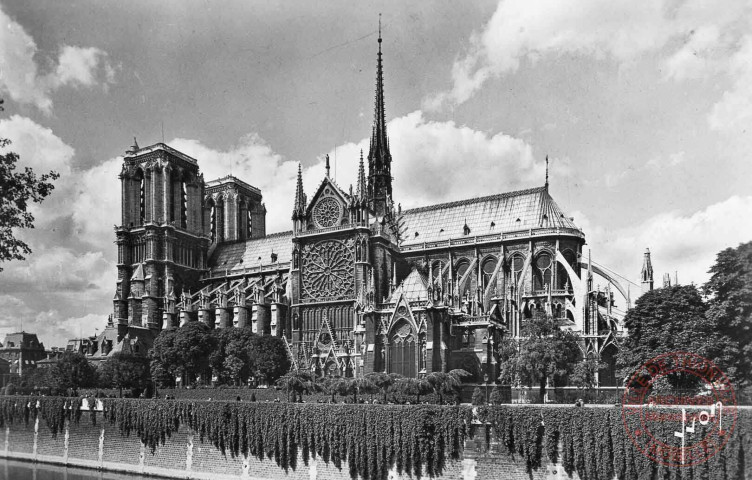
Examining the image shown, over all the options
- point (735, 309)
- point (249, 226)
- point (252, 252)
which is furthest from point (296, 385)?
point (249, 226)

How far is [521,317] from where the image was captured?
67.8 m

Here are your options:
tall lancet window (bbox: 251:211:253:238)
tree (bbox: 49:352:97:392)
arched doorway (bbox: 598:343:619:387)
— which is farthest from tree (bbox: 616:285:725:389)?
tall lancet window (bbox: 251:211:253:238)

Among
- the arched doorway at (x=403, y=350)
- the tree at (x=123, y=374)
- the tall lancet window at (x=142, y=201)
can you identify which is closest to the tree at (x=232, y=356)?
the tree at (x=123, y=374)

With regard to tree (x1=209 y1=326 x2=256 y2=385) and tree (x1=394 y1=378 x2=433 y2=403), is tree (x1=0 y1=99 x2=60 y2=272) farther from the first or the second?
tree (x1=209 y1=326 x2=256 y2=385)

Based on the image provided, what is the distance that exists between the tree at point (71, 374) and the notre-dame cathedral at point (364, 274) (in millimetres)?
10974

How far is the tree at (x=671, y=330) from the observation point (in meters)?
40.3

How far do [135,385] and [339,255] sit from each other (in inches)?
1003

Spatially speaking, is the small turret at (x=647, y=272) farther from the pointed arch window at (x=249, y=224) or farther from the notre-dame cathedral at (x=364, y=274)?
the pointed arch window at (x=249, y=224)

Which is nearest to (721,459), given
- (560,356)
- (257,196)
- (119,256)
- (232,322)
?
(560,356)

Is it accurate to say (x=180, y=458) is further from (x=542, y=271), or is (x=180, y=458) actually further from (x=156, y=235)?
(x=156, y=235)

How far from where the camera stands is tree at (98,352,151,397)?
2867 inches

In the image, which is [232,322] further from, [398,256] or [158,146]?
[158,146]

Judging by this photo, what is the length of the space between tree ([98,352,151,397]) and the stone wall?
1491 centimetres

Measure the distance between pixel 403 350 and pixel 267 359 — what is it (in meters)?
15.3
